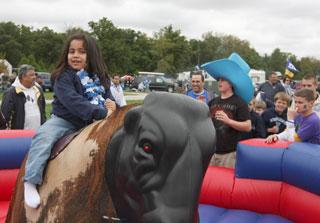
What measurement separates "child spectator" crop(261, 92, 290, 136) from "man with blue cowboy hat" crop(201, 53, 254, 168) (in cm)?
189

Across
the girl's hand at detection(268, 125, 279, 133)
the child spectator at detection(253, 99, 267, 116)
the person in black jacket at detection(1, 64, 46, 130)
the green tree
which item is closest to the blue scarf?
the person in black jacket at detection(1, 64, 46, 130)

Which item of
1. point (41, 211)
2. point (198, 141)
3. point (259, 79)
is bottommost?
point (259, 79)

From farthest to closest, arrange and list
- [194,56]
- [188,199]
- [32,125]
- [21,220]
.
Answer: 1. [194,56]
2. [32,125]
3. [21,220]
4. [188,199]

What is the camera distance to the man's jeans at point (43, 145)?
79.2 inches

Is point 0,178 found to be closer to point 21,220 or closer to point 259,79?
point 21,220

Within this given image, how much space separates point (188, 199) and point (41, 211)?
0.84m

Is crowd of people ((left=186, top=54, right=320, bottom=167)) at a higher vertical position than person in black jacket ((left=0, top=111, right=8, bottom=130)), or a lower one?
higher

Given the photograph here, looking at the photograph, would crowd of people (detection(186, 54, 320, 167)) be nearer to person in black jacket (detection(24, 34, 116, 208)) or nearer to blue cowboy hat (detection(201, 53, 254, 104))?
blue cowboy hat (detection(201, 53, 254, 104))

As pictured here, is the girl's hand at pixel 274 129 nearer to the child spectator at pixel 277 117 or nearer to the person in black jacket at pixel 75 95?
the child spectator at pixel 277 117

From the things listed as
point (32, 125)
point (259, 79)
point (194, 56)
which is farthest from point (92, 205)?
point (194, 56)

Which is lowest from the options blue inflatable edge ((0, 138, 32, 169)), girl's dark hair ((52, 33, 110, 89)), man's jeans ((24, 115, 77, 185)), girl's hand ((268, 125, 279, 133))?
girl's hand ((268, 125, 279, 133))

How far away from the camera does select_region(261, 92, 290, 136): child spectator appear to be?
6.45 metres

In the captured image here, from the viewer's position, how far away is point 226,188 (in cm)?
490

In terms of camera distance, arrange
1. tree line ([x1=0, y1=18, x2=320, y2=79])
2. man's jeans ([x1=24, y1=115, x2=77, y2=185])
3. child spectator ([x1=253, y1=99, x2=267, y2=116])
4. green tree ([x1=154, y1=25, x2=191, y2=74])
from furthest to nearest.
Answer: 1. green tree ([x1=154, y1=25, x2=191, y2=74])
2. tree line ([x1=0, y1=18, x2=320, y2=79])
3. child spectator ([x1=253, y1=99, x2=267, y2=116])
4. man's jeans ([x1=24, y1=115, x2=77, y2=185])
